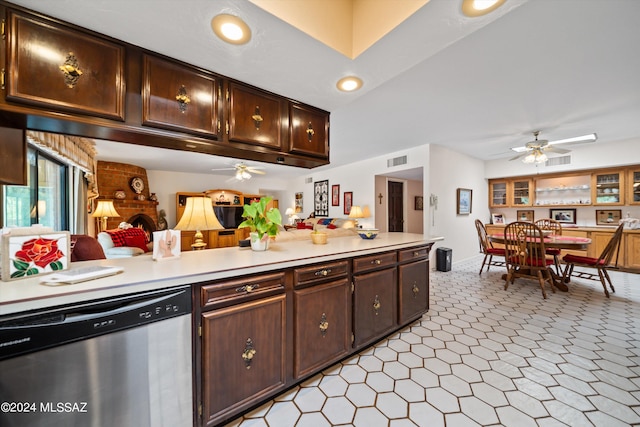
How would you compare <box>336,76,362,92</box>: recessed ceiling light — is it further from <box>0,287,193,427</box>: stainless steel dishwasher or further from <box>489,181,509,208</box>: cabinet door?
<box>489,181,509,208</box>: cabinet door

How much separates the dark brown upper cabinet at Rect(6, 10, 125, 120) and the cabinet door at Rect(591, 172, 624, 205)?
764cm

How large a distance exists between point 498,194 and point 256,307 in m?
6.99

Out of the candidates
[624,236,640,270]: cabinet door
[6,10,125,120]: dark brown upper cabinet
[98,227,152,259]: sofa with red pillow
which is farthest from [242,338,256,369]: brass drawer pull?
[624,236,640,270]: cabinet door

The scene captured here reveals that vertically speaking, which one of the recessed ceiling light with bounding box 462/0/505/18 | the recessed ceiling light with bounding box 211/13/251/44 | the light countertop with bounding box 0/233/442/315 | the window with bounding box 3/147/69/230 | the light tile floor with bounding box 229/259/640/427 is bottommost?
the light tile floor with bounding box 229/259/640/427

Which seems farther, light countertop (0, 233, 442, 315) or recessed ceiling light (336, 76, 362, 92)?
recessed ceiling light (336, 76, 362, 92)

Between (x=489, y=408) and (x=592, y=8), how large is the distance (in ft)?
8.67

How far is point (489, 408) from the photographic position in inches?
52.9

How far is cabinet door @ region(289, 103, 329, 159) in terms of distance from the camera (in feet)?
6.51

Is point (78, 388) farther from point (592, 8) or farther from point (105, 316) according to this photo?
point (592, 8)

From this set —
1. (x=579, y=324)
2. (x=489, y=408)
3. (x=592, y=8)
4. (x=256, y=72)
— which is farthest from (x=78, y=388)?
(x=579, y=324)

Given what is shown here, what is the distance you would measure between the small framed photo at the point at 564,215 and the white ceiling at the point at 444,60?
2.10 metres

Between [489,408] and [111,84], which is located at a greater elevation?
[111,84]

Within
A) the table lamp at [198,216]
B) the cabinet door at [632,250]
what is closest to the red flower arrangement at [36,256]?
the table lamp at [198,216]

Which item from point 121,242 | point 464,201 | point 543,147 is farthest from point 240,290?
point 464,201
